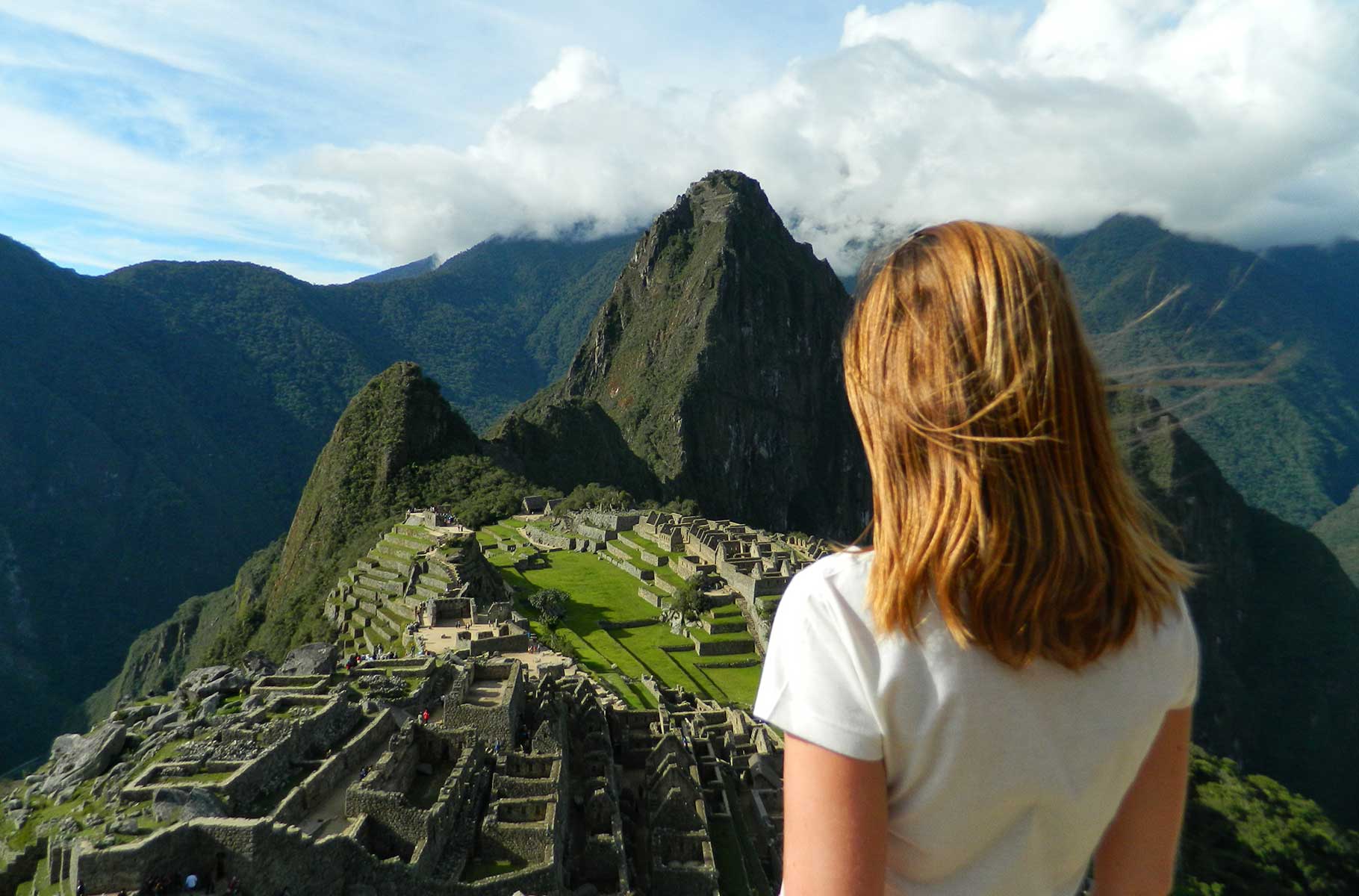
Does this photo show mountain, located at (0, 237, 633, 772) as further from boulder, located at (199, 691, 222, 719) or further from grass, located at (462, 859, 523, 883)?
grass, located at (462, 859, 523, 883)

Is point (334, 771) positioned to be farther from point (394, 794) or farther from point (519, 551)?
point (519, 551)

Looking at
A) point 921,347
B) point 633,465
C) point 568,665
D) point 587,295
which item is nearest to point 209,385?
point 633,465

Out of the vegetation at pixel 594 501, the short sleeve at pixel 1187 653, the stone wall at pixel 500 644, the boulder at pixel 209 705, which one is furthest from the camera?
the vegetation at pixel 594 501

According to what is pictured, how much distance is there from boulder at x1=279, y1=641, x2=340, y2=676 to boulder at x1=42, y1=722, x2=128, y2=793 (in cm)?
267

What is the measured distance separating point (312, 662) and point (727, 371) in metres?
93.5

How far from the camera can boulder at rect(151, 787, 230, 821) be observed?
27.2 feet

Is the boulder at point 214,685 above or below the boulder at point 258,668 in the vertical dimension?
above

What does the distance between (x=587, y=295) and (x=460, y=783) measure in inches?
6373

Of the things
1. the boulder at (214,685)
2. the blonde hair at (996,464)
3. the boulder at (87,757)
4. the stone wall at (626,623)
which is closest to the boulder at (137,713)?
the boulder at (87,757)

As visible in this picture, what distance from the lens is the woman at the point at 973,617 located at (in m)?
1.31

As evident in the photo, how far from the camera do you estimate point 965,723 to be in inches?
51.6

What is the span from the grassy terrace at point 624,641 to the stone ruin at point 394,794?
19.6 feet

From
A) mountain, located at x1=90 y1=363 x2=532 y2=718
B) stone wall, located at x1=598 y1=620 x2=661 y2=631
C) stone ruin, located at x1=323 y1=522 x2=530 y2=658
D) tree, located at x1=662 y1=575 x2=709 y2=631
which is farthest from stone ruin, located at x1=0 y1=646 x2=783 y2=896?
mountain, located at x1=90 y1=363 x2=532 y2=718

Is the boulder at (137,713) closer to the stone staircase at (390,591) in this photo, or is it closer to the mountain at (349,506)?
the stone staircase at (390,591)
